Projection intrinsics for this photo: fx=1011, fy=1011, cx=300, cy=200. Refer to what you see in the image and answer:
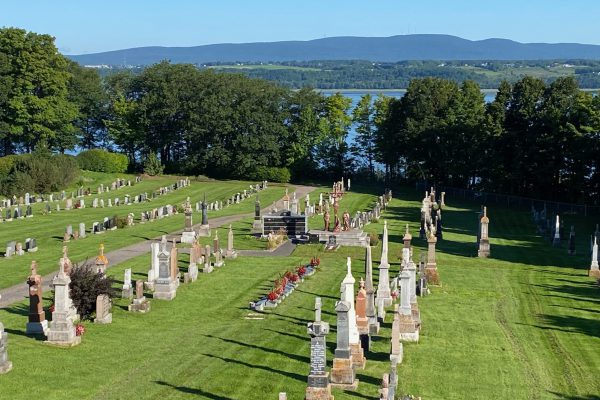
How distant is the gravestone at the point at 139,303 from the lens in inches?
1193

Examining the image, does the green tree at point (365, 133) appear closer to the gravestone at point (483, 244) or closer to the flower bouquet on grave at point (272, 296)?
the gravestone at point (483, 244)

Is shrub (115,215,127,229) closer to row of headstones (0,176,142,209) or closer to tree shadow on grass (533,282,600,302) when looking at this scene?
row of headstones (0,176,142,209)

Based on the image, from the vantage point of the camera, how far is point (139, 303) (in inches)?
1195

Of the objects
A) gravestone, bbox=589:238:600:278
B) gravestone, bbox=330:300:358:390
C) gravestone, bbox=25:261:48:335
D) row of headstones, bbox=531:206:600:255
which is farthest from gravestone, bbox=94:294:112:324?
row of headstones, bbox=531:206:600:255

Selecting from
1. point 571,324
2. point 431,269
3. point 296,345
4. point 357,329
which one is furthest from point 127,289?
point 571,324

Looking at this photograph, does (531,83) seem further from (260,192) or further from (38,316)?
(38,316)

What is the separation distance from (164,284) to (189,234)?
550 inches

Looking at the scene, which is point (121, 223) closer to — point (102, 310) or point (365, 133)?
point (102, 310)

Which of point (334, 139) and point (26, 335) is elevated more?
point (26, 335)

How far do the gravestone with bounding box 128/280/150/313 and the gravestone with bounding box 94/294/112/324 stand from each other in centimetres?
189

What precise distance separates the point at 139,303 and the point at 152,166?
5592 centimetres

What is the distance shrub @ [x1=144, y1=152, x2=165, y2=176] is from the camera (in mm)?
85375

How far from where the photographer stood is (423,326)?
28.9m

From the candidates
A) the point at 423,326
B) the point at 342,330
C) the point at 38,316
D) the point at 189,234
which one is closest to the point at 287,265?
the point at 189,234
